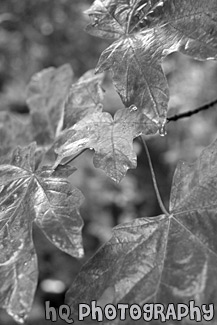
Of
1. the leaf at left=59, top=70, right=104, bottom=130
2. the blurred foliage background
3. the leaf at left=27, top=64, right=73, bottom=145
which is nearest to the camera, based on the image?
the leaf at left=59, top=70, right=104, bottom=130

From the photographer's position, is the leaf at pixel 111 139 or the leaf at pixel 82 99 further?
the leaf at pixel 82 99

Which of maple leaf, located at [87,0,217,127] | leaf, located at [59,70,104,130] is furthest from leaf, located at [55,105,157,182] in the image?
leaf, located at [59,70,104,130]

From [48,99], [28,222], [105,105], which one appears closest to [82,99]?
[48,99]

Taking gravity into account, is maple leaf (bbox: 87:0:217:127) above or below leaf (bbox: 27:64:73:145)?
above

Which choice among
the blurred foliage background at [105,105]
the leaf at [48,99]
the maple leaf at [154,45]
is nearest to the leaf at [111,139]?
the maple leaf at [154,45]

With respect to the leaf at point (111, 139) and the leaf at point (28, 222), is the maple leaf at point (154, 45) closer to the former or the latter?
the leaf at point (111, 139)

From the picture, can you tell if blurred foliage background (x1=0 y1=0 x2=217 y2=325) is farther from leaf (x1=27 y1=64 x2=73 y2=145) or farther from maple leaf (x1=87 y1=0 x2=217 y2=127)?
maple leaf (x1=87 y1=0 x2=217 y2=127)

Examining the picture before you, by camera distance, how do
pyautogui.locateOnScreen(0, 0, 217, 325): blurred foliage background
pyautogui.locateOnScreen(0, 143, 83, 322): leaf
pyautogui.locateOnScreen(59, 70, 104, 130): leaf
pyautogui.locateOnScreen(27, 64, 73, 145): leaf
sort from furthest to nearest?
pyautogui.locateOnScreen(0, 0, 217, 325): blurred foliage background
pyautogui.locateOnScreen(27, 64, 73, 145): leaf
pyautogui.locateOnScreen(59, 70, 104, 130): leaf
pyautogui.locateOnScreen(0, 143, 83, 322): leaf
